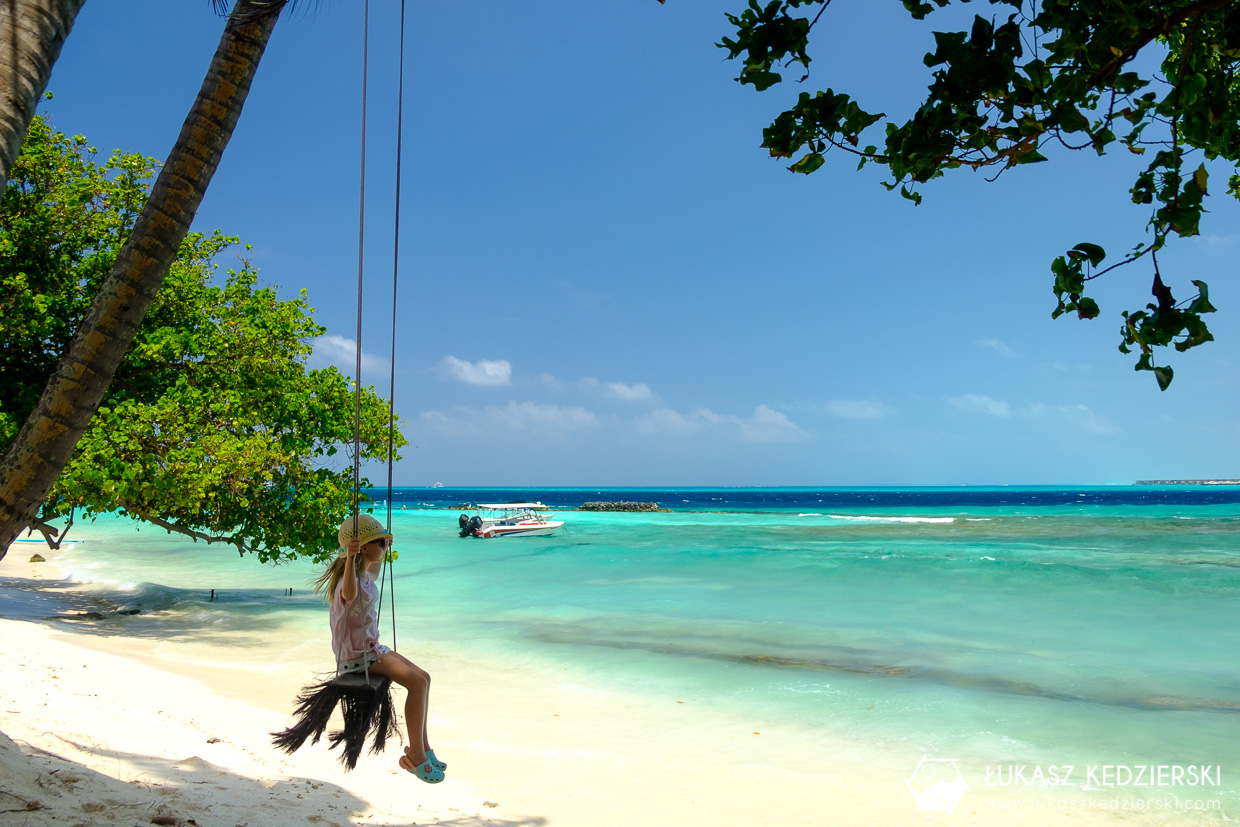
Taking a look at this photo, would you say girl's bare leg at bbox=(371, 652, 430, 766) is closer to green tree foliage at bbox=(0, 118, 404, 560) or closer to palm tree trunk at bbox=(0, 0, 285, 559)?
palm tree trunk at bbox=(0, 0, 285, 559)

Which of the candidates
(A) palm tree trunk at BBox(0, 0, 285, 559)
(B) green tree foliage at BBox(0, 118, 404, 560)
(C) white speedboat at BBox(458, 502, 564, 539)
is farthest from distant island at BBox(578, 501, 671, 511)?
(A) palm tree trunk at BBox(0, 0, 285, 559)

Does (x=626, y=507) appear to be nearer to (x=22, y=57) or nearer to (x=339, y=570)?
(x=339, y=570)

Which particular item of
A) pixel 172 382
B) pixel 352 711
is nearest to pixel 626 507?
pixel 172 382

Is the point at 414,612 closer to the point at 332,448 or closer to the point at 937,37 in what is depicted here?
the point at 332,448

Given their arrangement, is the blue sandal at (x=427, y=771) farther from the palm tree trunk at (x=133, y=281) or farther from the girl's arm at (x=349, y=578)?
the palm tree trunk at (x=133, y=281)

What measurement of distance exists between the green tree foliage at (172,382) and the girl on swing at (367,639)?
25.0ft

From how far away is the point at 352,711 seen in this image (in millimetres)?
4238

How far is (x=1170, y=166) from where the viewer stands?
9.33 ft

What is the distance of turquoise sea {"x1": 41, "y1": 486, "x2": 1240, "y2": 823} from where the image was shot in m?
8.49

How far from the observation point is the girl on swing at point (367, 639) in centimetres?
422

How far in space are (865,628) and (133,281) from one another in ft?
44.6

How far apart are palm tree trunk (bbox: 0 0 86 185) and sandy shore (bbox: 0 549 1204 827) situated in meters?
2.77

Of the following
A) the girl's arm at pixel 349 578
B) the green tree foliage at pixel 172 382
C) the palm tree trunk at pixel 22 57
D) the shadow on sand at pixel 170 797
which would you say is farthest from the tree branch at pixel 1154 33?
the green tree foliage at pixel 172 382

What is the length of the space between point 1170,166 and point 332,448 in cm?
1318
